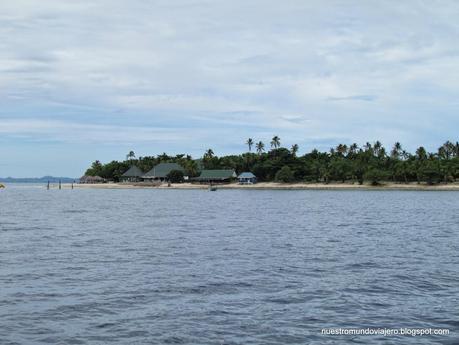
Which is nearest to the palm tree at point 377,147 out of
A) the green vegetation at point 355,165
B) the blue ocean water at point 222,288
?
the green vegetation at point 355,165

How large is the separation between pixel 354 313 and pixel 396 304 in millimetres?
2058

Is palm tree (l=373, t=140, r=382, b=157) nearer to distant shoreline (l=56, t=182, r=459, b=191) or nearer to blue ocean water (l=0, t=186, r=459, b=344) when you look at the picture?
distant shoreline (l=56, t=182, r=459, b=191)

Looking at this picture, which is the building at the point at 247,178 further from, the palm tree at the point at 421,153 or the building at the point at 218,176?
the palm tree at the point at 421,153

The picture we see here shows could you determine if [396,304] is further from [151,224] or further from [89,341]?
[151,224]

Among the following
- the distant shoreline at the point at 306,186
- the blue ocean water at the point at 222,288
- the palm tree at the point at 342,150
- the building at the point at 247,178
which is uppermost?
the palm tree at the point at 342,150

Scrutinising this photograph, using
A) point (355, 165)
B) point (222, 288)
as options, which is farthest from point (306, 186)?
point (222, 288)

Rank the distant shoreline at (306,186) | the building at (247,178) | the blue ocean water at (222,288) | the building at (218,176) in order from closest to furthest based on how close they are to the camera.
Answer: the blue ocean water at (222,288) → the distant shoreline at (306,186) → the building at (247,178) → the building at (218,176)

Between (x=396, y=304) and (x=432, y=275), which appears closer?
(x=396, y=304)

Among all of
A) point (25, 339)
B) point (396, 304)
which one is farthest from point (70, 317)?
point (396, 304)

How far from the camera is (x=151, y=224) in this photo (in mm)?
48656

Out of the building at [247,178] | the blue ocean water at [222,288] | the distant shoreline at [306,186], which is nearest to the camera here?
the blue ocean water at [222,288]

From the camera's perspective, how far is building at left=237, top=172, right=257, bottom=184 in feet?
605

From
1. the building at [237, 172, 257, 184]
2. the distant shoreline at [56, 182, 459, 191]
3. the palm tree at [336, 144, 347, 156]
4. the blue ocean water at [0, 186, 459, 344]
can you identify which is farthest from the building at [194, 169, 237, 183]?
the blue ocean water at [0, 186, 459, 344]

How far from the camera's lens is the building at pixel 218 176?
191375mm
